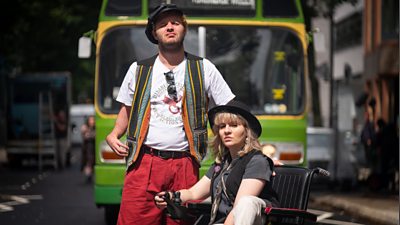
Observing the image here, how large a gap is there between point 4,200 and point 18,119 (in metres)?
15.2

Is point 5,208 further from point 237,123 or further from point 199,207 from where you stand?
point 237,123

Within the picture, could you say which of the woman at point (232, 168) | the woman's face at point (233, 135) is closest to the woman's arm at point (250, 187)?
the woman at point (232, 168)

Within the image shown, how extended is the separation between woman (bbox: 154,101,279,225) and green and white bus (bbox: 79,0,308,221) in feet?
20.0

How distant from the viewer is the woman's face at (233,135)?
6.52 metres

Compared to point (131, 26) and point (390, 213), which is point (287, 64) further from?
point (390, 213)

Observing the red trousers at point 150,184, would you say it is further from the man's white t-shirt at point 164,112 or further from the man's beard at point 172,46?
the man's beard at point 172,46

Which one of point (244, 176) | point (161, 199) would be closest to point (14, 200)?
point (161, 199)

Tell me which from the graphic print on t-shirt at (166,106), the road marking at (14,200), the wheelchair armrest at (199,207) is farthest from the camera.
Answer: the road marking at (14,200)

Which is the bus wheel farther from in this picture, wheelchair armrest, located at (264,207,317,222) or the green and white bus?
wheelchair armrest, located at (264,207,317,222)

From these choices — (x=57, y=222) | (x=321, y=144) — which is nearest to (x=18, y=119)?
(x=321, y=144)

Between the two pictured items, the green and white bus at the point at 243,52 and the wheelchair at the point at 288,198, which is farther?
the green and white bus at the point at 243,52

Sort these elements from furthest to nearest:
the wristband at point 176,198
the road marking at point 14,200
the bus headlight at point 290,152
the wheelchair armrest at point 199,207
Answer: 1. the road marking at point 14,200
2. the bus headlight at point 290,152
3. the wheelchair armrest at point 199,207
4. the wristband at point 176,198

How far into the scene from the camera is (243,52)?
13.1m

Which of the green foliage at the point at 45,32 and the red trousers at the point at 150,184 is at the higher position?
the green foliage at the point at 45,32
